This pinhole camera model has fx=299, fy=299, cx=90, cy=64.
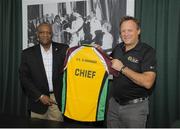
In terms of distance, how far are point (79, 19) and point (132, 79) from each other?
152cm

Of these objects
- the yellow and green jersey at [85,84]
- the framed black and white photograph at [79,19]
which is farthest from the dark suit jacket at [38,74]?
the framed black and white photograph at [79,19]

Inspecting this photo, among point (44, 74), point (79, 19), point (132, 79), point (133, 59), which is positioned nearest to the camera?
point (132, 79)

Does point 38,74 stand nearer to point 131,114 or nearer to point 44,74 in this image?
point 44,74

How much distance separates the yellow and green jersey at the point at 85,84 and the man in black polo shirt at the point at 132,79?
0.15 metres

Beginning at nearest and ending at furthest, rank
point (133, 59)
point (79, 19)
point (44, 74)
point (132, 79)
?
point (132, 79) → point (133, 59) → point (44, 74) → point (79, 19)

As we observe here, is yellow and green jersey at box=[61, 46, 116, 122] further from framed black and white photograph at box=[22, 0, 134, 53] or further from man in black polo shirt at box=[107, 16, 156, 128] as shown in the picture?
framed black and white photograph at box=[22, 0, 134, 53]

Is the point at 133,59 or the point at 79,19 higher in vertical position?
the point at 79,19

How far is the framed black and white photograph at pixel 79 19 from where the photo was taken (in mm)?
3541

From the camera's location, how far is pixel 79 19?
3768 millimetres

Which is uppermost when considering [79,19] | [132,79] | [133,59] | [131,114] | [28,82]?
[79,19]

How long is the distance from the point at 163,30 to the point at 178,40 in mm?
196

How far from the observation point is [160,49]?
331 centimetres

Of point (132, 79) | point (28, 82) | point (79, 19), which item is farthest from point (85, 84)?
point (79, 19)

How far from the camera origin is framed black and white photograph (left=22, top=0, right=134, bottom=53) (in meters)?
3.54
